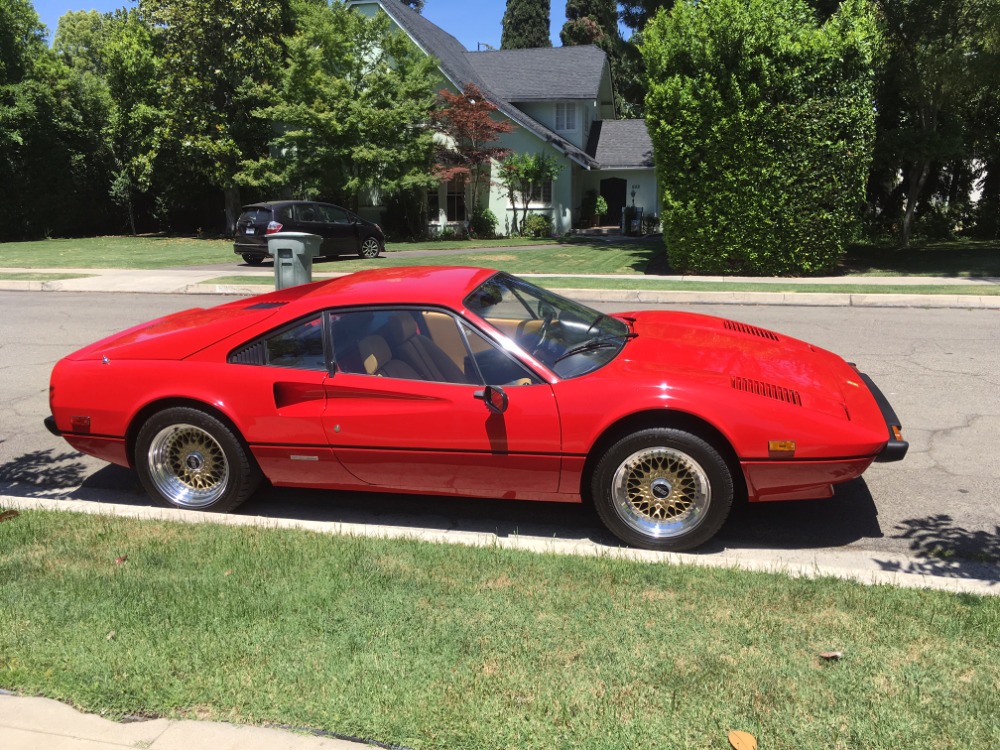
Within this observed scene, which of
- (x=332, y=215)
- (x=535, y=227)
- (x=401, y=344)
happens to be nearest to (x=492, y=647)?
(x=401, y=344)

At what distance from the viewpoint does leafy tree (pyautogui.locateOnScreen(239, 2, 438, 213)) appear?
27.4m

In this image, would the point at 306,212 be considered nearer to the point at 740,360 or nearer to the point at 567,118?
the point at 567,118

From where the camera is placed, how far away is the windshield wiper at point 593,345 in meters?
4.52

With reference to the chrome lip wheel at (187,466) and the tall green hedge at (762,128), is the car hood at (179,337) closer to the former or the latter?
the chrome lip wheel at (187,466)

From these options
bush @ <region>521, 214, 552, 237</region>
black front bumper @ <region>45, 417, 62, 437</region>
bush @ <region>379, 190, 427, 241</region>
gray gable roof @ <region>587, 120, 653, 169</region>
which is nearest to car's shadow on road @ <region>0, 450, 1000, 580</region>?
black front bumper @ <region>45, 417, 62, 437</region>

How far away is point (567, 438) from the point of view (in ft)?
13.7

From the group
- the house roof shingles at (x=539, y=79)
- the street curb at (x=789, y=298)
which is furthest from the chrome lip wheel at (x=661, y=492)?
the house roof shingles at (x=539, y=79)

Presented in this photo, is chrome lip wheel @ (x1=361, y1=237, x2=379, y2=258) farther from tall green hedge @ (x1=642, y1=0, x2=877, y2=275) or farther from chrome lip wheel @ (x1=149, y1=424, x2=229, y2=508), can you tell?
chrome lip wheel @ (x1=149, y1=424, x2=229, y2=508)

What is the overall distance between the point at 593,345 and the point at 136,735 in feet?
9.78

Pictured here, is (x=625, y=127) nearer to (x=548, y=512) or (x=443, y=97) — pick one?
(x=443, y=97)

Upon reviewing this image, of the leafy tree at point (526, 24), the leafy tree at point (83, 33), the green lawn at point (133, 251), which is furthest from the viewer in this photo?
the leafy tree at point (83, 33)

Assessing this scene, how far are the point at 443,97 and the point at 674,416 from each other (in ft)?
86.5

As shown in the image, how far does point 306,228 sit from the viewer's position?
2083cm

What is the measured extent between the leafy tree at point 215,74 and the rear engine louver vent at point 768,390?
28479 millimetres
